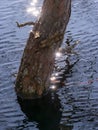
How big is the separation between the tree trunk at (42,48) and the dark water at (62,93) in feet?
1.74

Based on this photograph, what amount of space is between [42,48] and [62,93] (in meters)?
1.85

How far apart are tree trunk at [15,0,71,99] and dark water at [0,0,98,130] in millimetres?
531

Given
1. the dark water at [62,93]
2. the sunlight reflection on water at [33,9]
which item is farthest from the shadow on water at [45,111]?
the sunlight reflection on water at [33,9]

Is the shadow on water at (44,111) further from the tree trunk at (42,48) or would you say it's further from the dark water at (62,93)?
the tree trunk at (42,48)

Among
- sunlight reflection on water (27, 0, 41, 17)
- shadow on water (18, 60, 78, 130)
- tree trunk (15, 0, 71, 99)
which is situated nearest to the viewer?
shadow on water (18, 60, 78, 130)

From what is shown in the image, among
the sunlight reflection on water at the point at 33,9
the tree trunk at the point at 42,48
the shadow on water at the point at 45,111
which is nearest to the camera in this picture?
the shadow on water at the point at 45,111

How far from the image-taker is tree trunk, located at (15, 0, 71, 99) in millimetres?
14258

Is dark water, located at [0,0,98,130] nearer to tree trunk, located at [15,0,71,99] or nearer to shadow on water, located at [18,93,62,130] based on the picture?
shadow on water, located at [18,93,62,130]

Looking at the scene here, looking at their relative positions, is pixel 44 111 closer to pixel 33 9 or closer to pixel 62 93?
pixel 62 93

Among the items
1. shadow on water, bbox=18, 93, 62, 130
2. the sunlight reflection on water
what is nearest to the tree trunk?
shadow on water, bbox=18, 93, 62, 130

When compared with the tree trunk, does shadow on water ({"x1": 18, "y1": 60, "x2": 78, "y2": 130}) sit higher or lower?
lower

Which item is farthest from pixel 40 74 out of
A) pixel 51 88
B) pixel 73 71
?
pixel 73 71

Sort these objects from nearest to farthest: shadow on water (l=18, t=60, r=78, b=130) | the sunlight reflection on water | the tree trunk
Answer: shadow on water (l=18, t=60, r=78, b=130) → the tree trunk → the sunlight reflection on water

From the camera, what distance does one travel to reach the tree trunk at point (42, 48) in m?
14.3
